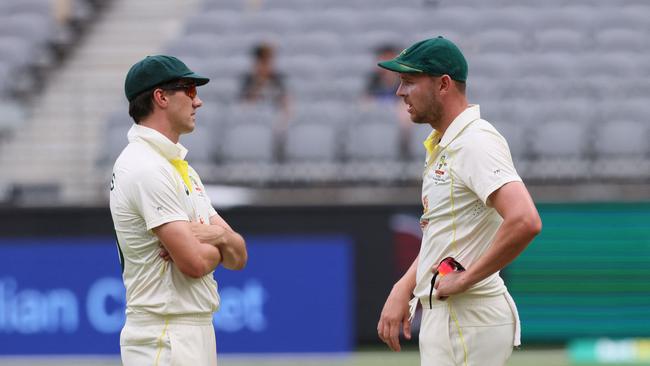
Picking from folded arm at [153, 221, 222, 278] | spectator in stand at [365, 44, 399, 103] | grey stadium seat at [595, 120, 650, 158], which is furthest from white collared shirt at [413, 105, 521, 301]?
spectator in stand at [365, 44, 399, 103]

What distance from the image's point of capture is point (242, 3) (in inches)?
584

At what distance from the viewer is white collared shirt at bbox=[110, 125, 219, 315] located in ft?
14.4

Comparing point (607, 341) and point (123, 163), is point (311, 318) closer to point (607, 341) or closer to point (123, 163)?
point (607, 341)

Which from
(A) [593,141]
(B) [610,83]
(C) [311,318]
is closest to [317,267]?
(C) [311,318]

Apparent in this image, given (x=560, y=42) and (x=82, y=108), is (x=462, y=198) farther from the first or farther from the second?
(x=560, y=42)

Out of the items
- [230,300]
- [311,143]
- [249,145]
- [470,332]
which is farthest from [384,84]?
[470,332]

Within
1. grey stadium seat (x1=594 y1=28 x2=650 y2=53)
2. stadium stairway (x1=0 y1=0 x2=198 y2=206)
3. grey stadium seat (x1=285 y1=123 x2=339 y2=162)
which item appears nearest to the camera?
stadium stairway (x1=0 y1=0 x2=198 y2=206)

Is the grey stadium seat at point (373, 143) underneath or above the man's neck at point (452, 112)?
underneath

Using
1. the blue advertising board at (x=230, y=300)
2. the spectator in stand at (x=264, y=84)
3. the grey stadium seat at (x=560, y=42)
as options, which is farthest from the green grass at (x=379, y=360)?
the grey stadium seat at (x=560, y=42)

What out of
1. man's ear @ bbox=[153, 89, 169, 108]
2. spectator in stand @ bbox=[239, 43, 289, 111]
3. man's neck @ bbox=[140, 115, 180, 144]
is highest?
man's ear @ bbox=[153, 89, 169, 108]

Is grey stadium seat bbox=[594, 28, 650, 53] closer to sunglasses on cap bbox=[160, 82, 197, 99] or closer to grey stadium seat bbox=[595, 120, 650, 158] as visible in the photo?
grey stadium seat bbox=[595, 120, 650, 158]

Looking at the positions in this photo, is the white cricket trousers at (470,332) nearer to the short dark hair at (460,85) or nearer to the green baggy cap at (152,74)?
the short dark hair at (460,85)

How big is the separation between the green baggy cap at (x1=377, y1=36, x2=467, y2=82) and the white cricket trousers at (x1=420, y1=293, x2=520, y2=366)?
0.86 meters

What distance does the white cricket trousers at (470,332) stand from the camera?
437 centimetres
